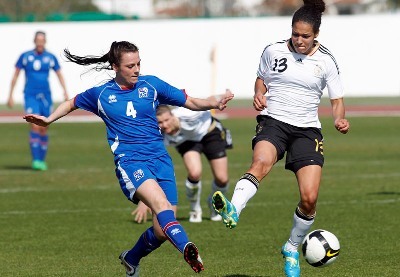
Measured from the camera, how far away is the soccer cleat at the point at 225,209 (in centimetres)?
777

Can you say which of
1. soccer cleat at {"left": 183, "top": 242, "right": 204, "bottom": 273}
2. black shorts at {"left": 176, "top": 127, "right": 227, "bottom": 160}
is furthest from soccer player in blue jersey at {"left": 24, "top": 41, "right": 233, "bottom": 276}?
black shorts at {"left": 176, "top": 127, "right": 227, "bottom": 160}

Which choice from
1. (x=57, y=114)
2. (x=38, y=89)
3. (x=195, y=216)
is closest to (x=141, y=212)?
(x=195, y=216)

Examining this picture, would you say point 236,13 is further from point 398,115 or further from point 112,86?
point 112,86

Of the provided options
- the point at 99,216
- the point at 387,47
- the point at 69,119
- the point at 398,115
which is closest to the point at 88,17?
the point at 69,119

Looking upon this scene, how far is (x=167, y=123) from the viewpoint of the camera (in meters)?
11.3

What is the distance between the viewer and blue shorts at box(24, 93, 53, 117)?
20.2 meters

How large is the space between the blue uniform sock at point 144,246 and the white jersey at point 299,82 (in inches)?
63.8

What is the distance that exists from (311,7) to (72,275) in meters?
3.42

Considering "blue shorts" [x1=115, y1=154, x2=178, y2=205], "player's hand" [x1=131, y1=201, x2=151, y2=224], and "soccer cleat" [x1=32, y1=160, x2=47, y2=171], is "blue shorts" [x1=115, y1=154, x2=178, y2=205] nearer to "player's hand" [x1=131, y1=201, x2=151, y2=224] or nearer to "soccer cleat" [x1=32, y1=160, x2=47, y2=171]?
"player's hand" [x1=131, y1=201, x2=151, y2=224]

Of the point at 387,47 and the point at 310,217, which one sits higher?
the point at 310,217

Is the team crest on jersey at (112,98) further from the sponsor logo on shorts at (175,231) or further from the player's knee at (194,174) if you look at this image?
the player's knee at (194,174)

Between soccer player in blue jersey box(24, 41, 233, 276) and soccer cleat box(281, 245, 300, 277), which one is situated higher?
soccer player in blue jersey box(24, 41, 233, 276)

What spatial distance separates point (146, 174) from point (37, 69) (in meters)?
12.8

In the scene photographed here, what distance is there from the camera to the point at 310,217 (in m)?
8.77
